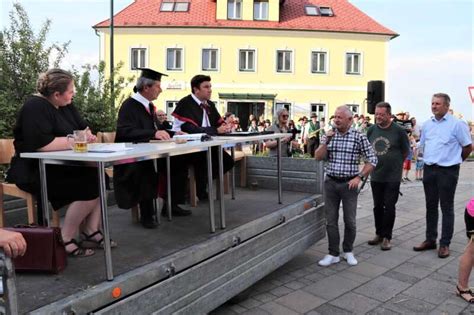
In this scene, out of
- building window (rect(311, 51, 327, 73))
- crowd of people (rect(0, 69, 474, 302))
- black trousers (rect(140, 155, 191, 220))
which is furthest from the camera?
building window (rect(311, 51, 327, 73))

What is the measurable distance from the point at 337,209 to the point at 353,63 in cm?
2449

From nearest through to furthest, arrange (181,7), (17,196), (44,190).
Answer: (44,190)
(17,196)
(181,7)

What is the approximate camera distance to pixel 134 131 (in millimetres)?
3855

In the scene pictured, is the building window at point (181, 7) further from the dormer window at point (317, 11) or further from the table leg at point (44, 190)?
the table leg at point (44, 190)

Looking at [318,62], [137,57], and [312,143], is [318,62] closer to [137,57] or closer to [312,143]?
[137,57]

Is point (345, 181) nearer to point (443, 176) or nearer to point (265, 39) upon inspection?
point (443, 176)

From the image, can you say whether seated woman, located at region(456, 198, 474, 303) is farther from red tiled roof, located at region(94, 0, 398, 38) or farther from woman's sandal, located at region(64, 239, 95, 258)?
red tiled roof, located at region(94, 0, 398, 38)

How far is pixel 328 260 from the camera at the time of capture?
494cm

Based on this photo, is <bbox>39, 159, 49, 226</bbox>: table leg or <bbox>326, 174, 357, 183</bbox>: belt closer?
<bbox>39, 159, 49, 226</bbox>: table leg

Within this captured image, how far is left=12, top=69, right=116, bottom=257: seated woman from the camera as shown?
306cm

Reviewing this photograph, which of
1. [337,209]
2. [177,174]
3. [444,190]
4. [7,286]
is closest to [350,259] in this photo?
[337,209]

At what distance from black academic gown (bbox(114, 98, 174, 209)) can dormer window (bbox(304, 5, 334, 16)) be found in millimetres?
26570

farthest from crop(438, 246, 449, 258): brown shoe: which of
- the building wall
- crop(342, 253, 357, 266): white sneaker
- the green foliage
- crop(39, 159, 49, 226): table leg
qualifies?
the building wall

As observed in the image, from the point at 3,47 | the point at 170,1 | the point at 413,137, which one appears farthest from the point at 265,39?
the point at 3,47
